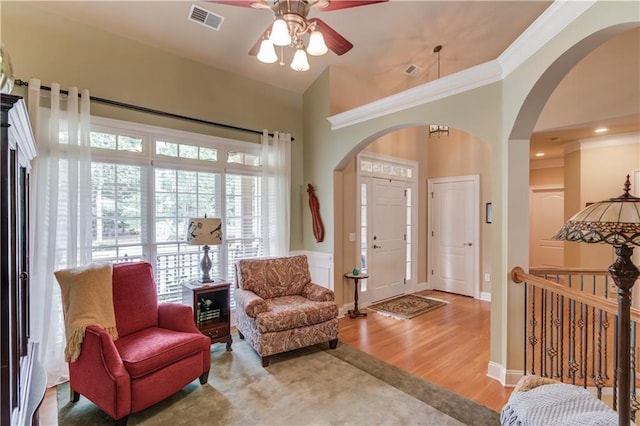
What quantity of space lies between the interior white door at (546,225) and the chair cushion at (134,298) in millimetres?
7794

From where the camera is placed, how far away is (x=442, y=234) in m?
5.70

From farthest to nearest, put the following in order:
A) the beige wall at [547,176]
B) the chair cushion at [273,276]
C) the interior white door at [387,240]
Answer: the beige wall at [547,176] < the interior white door at [387,240] < the chair cushion at [273,276]

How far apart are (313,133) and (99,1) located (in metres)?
2.70

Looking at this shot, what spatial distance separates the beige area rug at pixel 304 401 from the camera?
2172 millimetres

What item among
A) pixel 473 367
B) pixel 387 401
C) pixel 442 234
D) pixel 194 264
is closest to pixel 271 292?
pixel 194 264

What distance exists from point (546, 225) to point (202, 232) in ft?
24.6

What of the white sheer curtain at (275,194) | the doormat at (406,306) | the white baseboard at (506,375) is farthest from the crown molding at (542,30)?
the doormat at (406,306)

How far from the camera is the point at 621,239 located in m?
0.98

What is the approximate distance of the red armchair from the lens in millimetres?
2059

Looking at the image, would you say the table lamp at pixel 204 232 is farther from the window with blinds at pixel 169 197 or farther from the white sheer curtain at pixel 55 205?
the white sheer curtain at pixel 55 205

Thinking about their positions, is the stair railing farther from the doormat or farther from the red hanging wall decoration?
the red hanging wall decoration

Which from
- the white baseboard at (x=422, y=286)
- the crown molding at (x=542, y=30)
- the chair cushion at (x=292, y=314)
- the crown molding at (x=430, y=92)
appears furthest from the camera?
the white baseboard at (x=422, y=286)

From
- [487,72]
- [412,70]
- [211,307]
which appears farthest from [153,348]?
[412,70]

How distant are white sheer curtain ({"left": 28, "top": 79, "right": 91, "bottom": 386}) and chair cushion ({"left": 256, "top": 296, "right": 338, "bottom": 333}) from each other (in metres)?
1.73
